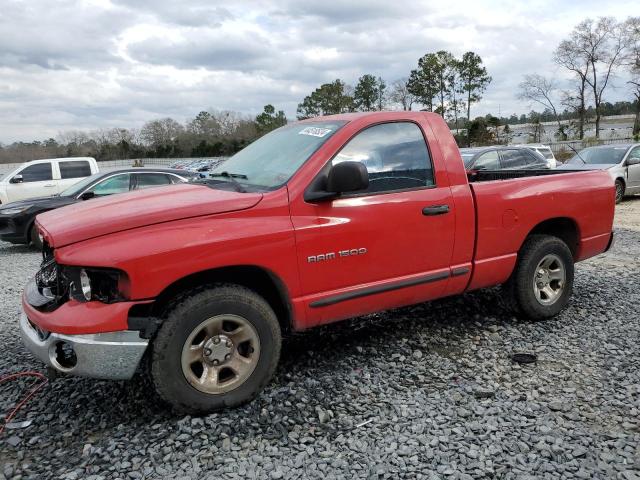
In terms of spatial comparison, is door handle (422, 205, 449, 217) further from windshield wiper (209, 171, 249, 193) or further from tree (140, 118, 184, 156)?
tree (140, 118, 184, 156)

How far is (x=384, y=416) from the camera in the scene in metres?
3.14

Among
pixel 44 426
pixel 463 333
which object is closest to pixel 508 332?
pixel 463 333

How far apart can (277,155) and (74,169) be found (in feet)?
34.7

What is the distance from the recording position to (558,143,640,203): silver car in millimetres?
13492

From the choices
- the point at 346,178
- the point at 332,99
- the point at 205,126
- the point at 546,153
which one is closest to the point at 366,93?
the point at 332,99

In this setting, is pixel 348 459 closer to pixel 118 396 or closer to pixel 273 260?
pixel 273 260

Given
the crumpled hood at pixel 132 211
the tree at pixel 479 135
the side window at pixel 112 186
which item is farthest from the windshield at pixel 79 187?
the tree at pixel 479 135

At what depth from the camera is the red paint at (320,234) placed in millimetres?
2896

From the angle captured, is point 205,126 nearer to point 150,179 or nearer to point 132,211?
point 150,179

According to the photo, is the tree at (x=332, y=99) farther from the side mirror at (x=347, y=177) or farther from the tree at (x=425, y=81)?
the side mirror at (x=347, y=177)

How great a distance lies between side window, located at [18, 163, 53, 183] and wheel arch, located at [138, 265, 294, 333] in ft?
36.5

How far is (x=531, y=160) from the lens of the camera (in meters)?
12.6

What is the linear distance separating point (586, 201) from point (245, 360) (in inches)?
139

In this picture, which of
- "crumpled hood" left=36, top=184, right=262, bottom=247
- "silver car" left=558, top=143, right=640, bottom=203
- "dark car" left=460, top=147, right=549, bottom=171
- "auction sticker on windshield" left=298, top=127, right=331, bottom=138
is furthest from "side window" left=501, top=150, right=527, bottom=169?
"crumpled hood" left=36, top=184, right=262, bottom=247
